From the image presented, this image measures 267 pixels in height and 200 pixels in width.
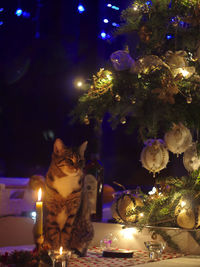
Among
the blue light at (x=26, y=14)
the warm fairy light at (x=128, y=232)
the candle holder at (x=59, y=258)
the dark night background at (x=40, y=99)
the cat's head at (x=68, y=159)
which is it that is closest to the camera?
the candle holder at (x=59, y=258)

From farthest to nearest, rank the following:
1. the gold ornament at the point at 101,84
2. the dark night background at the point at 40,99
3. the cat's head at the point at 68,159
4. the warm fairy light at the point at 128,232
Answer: the dark night background at the point at 40,99
the warm fairy light at the point at 128,232
the gold ornament at the point at 101,84
the cat's head at the point at 68,159

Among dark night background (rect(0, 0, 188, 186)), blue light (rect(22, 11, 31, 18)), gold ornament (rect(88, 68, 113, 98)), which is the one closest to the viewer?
gold ornament (rect(88, 68, 113, 98))

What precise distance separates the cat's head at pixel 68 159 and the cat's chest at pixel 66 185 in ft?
0.07

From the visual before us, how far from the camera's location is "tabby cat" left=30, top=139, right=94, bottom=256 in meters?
1.18

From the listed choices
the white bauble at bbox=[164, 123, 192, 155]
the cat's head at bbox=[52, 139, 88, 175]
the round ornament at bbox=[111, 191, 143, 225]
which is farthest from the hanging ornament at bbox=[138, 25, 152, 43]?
the round ornament at bbox=[111, 191, 143, 225]

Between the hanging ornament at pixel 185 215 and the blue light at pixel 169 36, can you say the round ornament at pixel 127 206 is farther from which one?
the blue light at pixel 169 36

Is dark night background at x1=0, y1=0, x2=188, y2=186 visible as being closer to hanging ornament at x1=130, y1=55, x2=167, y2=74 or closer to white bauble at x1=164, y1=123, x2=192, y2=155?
white bauble at x1=164, y1=123, x2=192, y2=155

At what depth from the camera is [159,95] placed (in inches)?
46.7

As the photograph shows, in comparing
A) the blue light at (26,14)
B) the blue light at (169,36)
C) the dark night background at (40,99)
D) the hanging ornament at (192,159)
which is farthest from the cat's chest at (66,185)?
the blue light at (26,14)

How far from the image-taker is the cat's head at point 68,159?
121cm

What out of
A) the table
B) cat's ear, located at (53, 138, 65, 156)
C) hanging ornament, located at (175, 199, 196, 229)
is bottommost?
the table

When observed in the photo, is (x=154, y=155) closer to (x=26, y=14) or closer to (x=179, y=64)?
(x=179, y=64)

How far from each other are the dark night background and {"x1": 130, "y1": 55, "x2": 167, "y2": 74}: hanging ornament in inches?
131

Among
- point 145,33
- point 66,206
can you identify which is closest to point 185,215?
point 66,206
